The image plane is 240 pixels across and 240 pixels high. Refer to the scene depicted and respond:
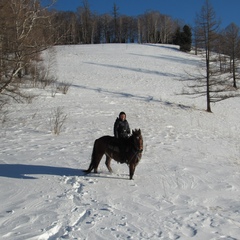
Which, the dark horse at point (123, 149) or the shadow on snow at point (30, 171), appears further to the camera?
the shadow on snow at point (30, 171)

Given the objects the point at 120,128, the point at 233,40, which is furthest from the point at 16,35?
the point at 233,40

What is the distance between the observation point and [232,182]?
726 cm

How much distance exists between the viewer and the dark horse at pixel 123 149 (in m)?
6.68

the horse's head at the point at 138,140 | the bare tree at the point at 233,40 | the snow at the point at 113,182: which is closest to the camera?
the snow at the point at 113,182

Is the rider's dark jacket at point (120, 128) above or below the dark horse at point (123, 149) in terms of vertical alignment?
above

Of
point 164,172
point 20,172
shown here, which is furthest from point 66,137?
point 164,172

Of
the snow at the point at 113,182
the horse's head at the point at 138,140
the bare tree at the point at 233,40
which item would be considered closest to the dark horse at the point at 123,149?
the horse's head at the point at 138,140

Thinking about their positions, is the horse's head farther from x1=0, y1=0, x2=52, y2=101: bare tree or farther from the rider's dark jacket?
x1=0, y1=0, x2=52, y2=101: bare tree

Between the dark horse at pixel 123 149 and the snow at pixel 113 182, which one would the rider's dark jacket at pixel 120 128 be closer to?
the dark horse at pixel 123 149

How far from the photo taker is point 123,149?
694 cm

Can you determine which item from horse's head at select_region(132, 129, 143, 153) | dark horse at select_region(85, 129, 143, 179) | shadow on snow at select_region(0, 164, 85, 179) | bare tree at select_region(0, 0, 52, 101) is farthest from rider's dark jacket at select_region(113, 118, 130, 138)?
A: bare tree at select_region(0, 0, 52, 101)

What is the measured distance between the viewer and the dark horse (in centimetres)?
668

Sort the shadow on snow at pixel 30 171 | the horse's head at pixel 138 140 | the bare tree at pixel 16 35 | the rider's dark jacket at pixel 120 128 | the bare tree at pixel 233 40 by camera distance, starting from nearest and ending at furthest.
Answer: the horse's head at pixel 138 140 → the shadow on snow at pixel 30 171 → the rider's dark jacket at pixel 120 128 → the bare tree at pixel 16 35 → the bare tree at pixel 233 40

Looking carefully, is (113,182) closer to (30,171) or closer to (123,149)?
(123,149)
